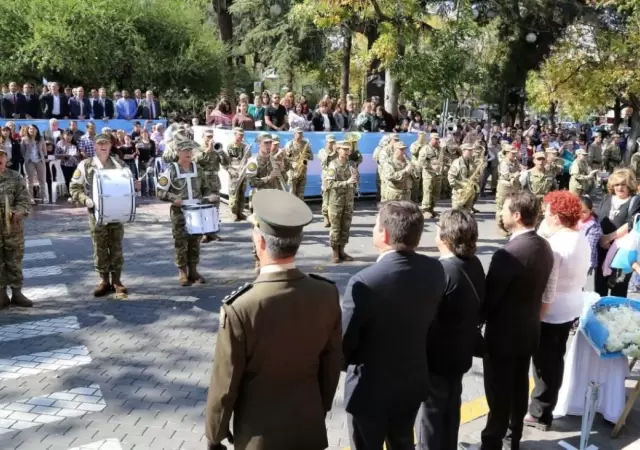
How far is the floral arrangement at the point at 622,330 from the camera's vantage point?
15.6 feet

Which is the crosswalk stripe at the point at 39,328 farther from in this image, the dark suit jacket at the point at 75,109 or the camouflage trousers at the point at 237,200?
the dark suit jacket at the point at 75,109

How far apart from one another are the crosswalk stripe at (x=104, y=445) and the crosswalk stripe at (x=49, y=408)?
1.62 feet

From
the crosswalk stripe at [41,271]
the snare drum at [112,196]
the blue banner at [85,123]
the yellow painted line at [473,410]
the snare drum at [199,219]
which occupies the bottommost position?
the yellow painted line at [473,410]

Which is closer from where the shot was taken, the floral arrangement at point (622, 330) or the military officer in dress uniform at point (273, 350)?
the military officer in dress uniform at point (273, 350)

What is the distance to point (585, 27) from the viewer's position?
26.9 metres

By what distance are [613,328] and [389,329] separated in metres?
2.44

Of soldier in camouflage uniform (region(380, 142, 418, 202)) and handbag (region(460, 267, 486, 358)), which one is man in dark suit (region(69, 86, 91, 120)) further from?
handbag (region(460, 267, 486, 358))

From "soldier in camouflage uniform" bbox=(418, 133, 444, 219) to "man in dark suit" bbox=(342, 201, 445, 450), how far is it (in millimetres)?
10998

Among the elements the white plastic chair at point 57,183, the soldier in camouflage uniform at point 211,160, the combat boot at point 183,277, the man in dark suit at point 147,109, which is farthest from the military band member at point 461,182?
the man in dark suit at point 147,109

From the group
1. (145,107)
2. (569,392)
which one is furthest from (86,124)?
(569,392)

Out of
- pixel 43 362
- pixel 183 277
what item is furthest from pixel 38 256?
pixel 43 362

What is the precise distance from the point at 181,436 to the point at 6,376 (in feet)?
6.75

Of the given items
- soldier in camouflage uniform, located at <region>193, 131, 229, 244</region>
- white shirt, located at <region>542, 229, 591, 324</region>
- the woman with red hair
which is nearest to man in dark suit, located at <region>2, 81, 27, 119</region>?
soldier in camouflage uniform, located at <region>193, 131, 229, 244</region>

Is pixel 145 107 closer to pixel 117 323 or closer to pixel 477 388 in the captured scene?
pixel 117 323
